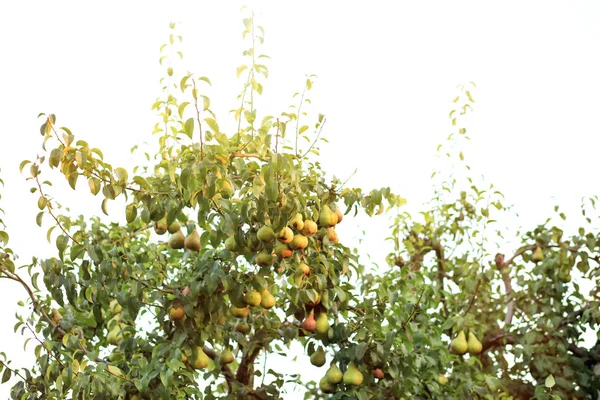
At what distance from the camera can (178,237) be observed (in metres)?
3.53

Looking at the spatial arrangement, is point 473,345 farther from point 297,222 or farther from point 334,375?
point 297,222

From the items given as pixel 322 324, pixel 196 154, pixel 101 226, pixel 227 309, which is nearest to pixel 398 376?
pixel 322 324

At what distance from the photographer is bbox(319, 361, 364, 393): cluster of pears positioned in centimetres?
376

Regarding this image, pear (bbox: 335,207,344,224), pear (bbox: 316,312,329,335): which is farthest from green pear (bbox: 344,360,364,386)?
pear (bbox: 335,207,344,224)

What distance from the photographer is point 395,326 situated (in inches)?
162

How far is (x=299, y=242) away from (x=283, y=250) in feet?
0.34

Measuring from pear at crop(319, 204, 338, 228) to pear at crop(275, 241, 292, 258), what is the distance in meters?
0.24

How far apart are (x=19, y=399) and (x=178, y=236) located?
1.47 m

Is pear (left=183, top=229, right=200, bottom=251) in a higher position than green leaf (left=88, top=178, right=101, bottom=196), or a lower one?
higher

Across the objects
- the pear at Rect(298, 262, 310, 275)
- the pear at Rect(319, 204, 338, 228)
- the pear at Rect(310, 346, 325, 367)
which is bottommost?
the pear at Rect(310, 346, 325, 367)

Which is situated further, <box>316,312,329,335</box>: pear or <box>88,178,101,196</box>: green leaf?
<box>316,312,329,335</box>: pear

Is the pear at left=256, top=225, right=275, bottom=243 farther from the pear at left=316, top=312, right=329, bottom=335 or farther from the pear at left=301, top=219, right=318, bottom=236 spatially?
the pear at left=316, top=312, right=329, bottom=335

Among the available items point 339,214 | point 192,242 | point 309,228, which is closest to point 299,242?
point 309,228

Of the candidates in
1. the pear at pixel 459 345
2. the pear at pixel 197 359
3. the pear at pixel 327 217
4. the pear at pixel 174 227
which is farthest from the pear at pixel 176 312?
the pear at pixel 459 345
